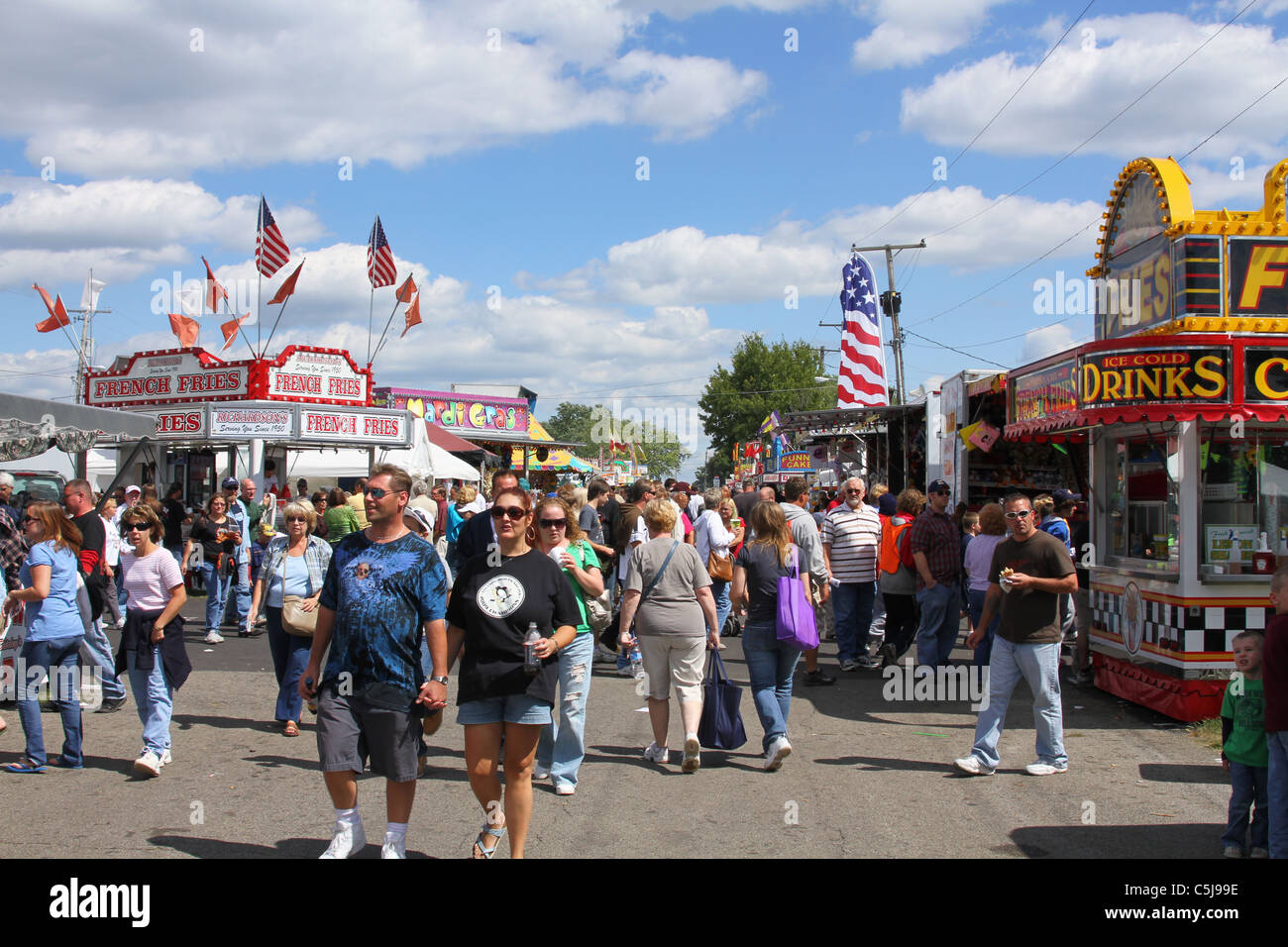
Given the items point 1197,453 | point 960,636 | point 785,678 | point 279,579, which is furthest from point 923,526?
point 279,579

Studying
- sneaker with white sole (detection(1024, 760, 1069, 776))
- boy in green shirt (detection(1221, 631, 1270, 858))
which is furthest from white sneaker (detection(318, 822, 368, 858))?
sneaker with white sole (detection(1024, 760, 1069, 776))

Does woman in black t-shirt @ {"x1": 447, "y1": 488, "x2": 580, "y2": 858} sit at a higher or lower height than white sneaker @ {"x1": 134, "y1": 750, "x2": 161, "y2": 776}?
higher

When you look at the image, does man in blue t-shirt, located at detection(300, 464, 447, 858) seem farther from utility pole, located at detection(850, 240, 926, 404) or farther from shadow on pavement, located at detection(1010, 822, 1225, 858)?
utility pole, located at detection(850, 240, 926, 404)

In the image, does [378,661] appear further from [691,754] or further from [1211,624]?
[1211,624]

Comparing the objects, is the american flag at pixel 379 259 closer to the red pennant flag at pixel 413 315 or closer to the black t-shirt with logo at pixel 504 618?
the red pennant flag at pixel 413 315

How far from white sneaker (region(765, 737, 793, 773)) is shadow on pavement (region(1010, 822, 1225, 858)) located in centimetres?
153

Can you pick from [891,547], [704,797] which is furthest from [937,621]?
[704,797]

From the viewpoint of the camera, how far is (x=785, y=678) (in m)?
6.70

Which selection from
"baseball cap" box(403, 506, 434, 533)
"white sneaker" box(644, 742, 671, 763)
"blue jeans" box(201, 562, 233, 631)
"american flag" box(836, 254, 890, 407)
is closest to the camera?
"white sneaker" box(644, 742, 671, 763)

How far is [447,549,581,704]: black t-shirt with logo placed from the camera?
434cm

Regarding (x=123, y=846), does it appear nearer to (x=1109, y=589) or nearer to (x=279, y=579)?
(x=279, y=579)

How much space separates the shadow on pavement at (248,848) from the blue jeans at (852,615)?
19.6ft
